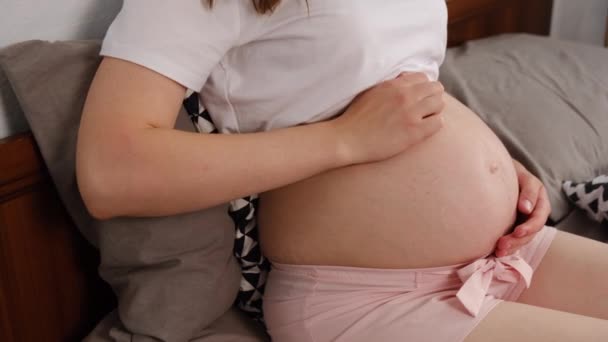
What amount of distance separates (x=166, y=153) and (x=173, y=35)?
136mm

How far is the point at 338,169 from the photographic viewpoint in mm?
829

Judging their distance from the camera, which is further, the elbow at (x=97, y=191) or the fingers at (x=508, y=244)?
the fingers at (x=508, y=244)

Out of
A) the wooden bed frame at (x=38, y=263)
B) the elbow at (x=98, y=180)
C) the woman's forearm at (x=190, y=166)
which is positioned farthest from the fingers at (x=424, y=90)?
the wooden bed frame at (x=38, y=263)

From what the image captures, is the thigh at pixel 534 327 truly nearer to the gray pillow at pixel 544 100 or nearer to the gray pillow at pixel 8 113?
the gray pillow at pixel 544 100

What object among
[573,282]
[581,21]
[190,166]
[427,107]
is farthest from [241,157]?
[581,21]

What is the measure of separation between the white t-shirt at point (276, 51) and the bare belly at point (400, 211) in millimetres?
103

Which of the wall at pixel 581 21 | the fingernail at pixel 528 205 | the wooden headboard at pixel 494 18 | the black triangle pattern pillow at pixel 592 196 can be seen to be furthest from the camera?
the wall at pixel 581 21

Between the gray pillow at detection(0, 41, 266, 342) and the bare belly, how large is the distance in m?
0.12

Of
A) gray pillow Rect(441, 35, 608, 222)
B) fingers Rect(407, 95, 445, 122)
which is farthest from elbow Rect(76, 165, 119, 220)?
gray pillow Rect(441, 35, 608, 222)

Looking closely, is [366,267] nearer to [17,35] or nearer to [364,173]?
[364,173]

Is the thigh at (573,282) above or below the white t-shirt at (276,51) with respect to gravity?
below

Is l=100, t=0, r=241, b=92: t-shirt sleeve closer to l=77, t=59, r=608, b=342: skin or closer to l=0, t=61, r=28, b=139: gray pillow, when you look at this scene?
l=77, t=59, r=608, b=342: skin

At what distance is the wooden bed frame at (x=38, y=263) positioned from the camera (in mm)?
805

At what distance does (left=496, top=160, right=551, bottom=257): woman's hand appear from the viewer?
0.87m
